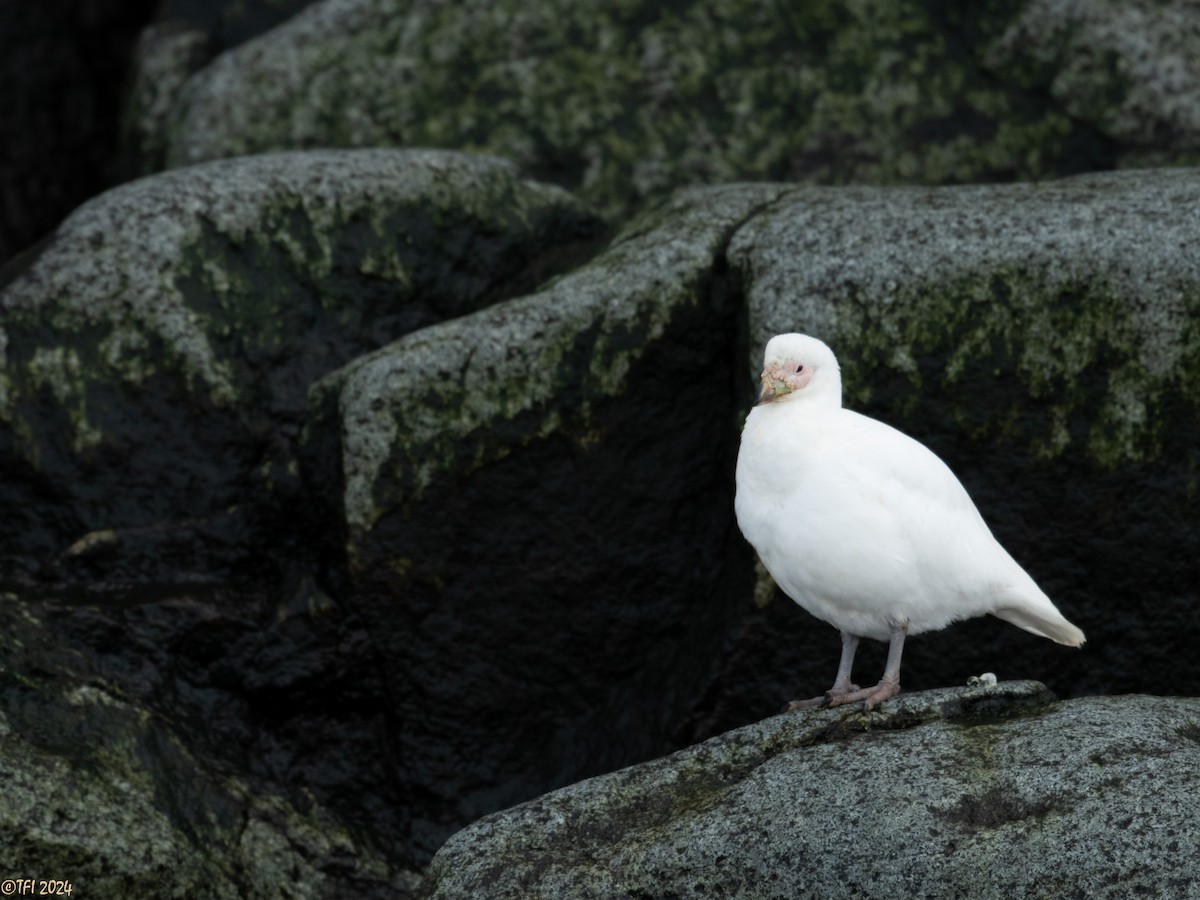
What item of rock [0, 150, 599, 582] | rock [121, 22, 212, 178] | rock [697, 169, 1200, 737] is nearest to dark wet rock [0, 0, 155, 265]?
rock [121, 22, 212, 178]

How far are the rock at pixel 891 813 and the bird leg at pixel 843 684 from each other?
33cm

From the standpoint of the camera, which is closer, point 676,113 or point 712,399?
point 712,399

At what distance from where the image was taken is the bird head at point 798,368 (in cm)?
841

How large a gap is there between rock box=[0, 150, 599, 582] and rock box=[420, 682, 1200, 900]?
12.5ft

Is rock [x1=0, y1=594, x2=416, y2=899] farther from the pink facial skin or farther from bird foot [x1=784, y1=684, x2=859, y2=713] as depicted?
the pink facial skin

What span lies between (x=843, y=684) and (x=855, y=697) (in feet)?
0.83

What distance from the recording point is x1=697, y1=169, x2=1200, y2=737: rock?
9.25 m

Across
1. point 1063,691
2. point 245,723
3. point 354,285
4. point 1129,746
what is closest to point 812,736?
point 1129,746

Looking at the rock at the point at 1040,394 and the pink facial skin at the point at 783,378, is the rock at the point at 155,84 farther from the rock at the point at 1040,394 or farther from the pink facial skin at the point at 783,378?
the pink facial skin at the point at 783,378

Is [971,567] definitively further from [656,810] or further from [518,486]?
[518,486]

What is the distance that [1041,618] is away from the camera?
834 cm

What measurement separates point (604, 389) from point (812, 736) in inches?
118

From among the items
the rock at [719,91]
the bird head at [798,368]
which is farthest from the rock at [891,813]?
the rock at [719,91]

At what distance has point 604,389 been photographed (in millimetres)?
9961
